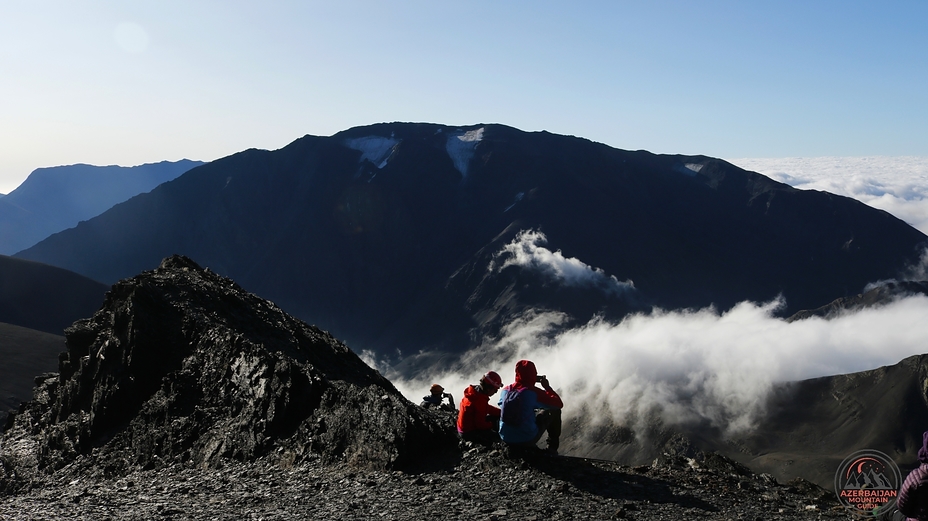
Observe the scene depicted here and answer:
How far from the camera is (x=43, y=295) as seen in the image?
103 meters

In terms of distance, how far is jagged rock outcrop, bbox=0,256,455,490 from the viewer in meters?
14.5

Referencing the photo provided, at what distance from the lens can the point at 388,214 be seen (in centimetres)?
18825

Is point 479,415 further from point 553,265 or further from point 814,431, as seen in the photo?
point 553,265

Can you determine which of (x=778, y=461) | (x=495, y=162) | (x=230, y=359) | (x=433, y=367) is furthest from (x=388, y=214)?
(x=230, y=359)

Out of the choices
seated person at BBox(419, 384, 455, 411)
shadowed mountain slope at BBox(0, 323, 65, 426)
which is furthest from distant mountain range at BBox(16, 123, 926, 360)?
seated person at BBox(419, 384, 455, 411)

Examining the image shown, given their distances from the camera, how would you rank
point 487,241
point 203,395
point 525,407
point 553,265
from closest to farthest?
point 525,407
point 203,395
point 553,265
point 487,241

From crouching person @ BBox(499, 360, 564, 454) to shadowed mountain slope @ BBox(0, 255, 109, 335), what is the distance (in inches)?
4002

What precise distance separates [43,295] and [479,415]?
10872 centimetres

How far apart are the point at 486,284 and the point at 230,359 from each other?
14962 centimetres

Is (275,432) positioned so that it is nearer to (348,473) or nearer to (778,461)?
(348,473)

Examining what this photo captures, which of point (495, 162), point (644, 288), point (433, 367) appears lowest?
point (433, 367)

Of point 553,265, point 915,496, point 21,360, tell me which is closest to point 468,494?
point 915,496

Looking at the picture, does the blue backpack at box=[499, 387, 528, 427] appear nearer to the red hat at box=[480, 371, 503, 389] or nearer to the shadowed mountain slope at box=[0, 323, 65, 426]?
the red hat at box=[480, 371, 503, 389]

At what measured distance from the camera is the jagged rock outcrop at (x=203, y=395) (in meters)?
14.5
